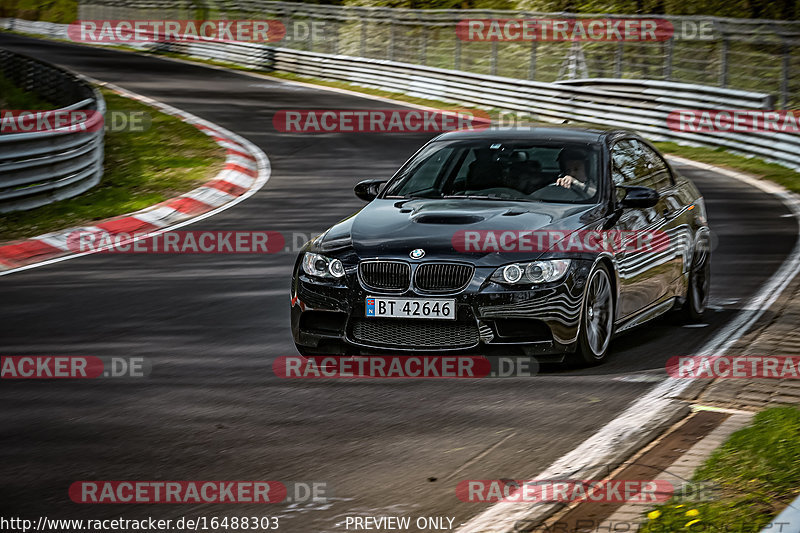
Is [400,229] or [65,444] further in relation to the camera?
[400,229]

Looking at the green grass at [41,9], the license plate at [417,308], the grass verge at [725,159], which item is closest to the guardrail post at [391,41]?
the grass verge at [725,159]

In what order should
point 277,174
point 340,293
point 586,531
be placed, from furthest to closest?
point 277,174 → point 340,293 → point 586,531

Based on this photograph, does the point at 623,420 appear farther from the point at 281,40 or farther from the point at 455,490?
the point at 281,40

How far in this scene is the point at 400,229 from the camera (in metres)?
7.66

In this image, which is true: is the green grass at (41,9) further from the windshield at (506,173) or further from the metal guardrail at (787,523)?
the metal guardrail at (787,523)

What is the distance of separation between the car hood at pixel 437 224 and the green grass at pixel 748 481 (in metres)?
1.94

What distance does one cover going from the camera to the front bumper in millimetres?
7211

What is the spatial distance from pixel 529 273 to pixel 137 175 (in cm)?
1187

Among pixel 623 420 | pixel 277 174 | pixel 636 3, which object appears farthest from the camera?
pixel 636 3

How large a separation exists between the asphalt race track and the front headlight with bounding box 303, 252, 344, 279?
683 mm

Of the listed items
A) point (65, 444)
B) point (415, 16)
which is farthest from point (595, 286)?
point (415, 16)

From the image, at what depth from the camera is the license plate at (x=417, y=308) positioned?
7219 mm

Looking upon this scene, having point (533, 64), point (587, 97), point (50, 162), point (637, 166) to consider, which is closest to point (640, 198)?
point (637, 166)

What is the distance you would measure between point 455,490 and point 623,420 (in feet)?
4.68
